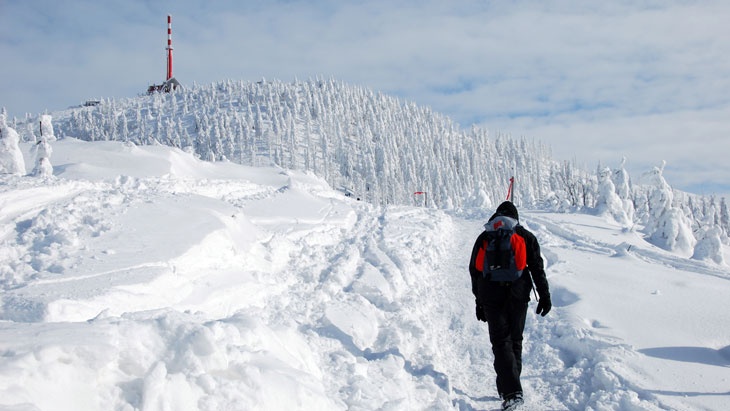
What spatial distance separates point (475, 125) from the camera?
15475 centimetres

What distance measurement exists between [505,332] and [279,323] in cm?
283

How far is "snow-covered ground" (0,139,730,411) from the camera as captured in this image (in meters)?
3.25

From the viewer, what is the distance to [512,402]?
4812 mm

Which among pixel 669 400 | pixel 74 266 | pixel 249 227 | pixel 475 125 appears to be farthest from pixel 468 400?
pixel 475 125

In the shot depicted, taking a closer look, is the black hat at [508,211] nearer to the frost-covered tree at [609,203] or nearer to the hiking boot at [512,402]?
the hiking boot at [512,402]

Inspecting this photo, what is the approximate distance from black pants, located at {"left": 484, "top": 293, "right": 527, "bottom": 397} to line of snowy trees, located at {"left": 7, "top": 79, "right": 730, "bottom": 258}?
4809 cm

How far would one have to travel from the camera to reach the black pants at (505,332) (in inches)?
195

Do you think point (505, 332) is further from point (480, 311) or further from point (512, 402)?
point (512, 402)

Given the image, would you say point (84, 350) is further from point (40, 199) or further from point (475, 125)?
point (475, 125)

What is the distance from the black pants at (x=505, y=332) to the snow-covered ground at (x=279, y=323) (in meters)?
0.40

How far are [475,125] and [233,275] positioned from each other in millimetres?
153984

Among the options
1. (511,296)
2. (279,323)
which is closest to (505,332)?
(511,296)

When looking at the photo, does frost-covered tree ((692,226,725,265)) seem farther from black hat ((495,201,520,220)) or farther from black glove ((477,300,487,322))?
black hat ((495,201,520,220))

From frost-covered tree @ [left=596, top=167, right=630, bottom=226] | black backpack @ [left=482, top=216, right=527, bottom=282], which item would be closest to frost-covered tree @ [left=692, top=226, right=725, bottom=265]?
frost-covered tree @ [left=596, top=167, right=630, bottom=226]
